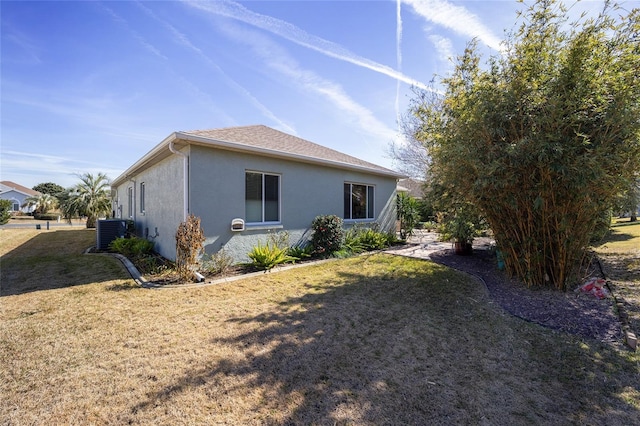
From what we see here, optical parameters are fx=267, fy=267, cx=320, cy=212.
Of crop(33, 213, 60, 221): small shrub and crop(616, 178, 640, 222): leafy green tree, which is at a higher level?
crop(616, 178, 640, 222): leafy green tree

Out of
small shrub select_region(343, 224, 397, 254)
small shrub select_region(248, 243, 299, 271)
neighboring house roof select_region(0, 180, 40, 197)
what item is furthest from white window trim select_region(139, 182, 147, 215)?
neighboring house roof select_region(0, 180, 40, 197)

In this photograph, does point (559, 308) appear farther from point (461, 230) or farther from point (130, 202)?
point (130, 202)

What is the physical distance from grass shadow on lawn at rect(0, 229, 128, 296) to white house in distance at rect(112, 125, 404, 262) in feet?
4.95

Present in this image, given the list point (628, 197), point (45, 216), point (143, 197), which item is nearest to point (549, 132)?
point (628, 197)

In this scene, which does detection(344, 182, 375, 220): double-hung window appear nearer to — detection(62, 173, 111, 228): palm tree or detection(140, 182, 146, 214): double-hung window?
detection(140, 182, 146, 214): double-hung window

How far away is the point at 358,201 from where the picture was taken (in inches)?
432

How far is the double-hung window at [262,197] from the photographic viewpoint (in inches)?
294

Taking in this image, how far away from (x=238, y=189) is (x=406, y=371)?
579 centimetres

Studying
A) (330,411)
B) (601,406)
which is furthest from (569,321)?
(330,411)

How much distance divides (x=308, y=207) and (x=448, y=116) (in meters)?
4.78

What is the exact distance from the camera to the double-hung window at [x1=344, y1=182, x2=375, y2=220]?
34.2ft

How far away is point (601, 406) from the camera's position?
92.4 inches

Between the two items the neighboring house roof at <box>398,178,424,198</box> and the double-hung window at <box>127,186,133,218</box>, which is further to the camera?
the neighboring house roof at <box>398,178,424,198</box>

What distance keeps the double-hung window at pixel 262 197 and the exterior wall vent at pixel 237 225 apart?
1.22 feet
